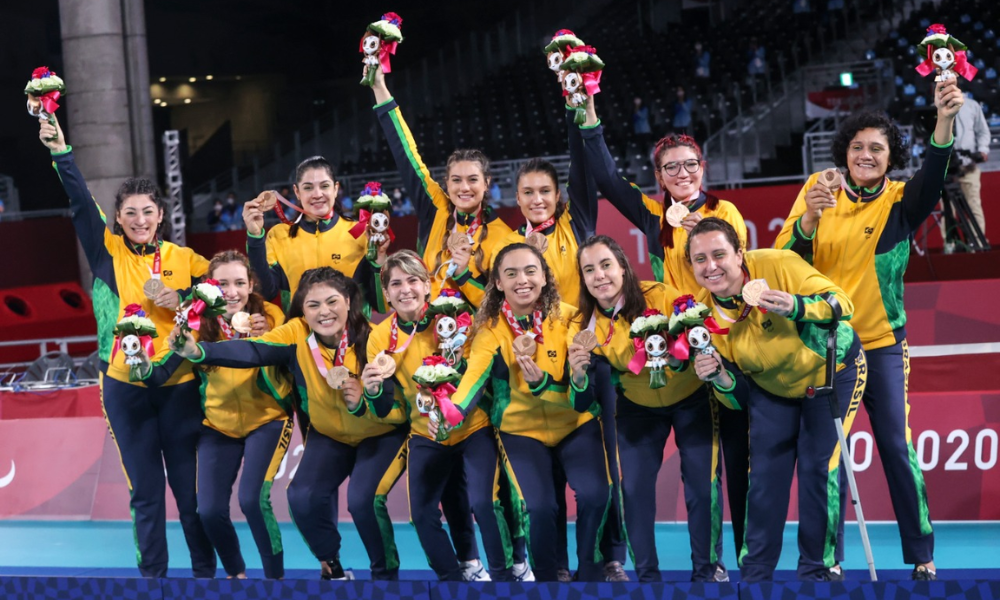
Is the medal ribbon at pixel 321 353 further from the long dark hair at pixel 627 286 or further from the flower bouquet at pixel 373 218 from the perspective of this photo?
the long dark hair at pixel 627 286

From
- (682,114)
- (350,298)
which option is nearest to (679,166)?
(350,298)

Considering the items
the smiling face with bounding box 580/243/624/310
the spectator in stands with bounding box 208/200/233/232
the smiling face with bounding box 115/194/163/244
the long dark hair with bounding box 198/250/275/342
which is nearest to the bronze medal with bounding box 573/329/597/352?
the smiling face with bounding box 580/243/624/310

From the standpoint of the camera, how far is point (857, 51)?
18391 mm

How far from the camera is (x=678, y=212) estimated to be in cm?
467

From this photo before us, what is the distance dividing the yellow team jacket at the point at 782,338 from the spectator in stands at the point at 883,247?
9.8 inches

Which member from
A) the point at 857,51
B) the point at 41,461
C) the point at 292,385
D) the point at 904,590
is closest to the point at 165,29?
the point at 857,51

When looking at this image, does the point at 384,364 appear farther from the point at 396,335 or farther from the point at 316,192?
the point at 316,192

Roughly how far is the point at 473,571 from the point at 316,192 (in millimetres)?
1915

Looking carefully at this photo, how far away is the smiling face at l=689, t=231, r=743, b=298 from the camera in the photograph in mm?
4160

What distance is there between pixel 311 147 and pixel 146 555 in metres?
16.5

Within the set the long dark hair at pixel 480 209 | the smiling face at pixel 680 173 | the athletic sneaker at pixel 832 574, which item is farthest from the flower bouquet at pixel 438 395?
the athletic sneaker at pixel 832 574

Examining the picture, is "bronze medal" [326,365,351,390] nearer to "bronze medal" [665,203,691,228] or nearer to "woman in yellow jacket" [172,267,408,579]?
"woman in yellow jacket" [172,267,408,579]

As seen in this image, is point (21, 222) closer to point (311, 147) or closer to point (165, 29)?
point (311, 147)

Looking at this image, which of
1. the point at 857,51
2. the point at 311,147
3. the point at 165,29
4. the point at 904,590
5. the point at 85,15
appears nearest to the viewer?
the point at 904,590
